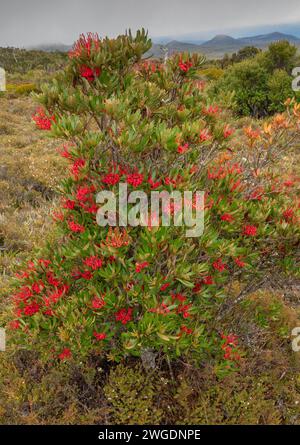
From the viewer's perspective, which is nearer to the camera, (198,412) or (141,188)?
(141,188)

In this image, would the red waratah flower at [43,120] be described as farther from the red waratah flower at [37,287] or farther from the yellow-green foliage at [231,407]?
the yellow-green foliage at [231,407]

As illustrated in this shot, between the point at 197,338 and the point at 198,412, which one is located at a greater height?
the point at 197,338

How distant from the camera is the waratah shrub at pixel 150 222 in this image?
3002 millimetres

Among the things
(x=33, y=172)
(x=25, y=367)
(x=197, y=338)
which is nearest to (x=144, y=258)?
(x=197, y=338)

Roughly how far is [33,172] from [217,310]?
24.5ft

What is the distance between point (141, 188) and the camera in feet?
10.8

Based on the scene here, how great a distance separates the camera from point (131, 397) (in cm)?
414

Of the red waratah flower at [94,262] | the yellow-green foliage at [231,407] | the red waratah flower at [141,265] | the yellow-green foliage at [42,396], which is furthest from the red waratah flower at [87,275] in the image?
the yellow-green foliage at [231,407]

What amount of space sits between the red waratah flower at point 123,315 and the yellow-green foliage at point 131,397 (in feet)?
3.86

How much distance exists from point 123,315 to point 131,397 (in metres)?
1.28

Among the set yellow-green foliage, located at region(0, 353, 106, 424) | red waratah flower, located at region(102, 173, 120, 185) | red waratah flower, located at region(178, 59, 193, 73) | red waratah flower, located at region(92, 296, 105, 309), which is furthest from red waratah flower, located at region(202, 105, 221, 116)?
yellow-green foliage, located at region(0, 353, 106, 424)

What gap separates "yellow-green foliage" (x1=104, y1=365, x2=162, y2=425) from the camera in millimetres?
4082

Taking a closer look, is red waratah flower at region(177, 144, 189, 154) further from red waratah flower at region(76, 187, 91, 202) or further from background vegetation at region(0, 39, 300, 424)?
background vegetation at region(0, 39, 300, 424)
